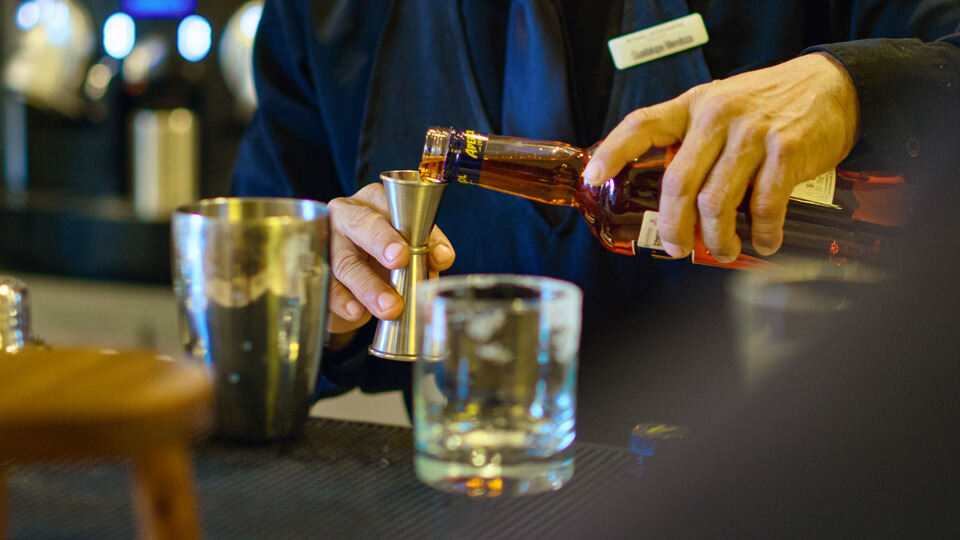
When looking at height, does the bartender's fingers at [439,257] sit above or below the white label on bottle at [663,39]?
below

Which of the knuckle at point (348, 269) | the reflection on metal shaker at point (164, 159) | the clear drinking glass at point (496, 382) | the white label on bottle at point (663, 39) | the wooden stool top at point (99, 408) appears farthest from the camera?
the reflection on metal shaker at point (164, 159)

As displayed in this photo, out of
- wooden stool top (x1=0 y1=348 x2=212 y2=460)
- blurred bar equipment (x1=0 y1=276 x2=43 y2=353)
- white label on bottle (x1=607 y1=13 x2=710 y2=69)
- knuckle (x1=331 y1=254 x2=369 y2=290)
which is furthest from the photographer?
white label on bottle (x1=607 y1=13 x2=710 y2=69)

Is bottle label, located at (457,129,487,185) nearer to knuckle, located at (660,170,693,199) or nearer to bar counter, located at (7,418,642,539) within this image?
knuckle, located at (660,170,693,199)

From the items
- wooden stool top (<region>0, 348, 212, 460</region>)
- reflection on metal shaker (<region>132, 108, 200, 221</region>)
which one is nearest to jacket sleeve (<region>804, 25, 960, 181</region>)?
wooden stool top (<region>0, 348, 212, 460</region>)

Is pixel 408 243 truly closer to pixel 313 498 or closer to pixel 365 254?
pixel 365 254

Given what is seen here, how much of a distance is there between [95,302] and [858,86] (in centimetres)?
249

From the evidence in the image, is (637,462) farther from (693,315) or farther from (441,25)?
(441,25)

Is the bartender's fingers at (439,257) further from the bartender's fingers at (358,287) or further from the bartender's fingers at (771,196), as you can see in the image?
the bartender's fingers at (771,196)

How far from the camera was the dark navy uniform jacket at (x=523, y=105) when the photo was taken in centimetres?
113

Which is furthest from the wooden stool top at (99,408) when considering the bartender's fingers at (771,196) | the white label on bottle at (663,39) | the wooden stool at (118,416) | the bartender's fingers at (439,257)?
the white label on bottle at (663,39)

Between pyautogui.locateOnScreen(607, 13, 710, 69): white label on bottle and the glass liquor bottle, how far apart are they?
316 mm

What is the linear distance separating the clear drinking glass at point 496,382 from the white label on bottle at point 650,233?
1.10 feet

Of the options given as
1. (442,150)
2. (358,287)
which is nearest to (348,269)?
(358,287)

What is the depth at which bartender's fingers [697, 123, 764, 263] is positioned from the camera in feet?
2.25
